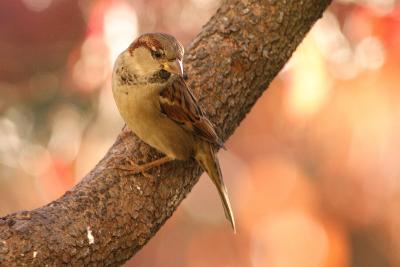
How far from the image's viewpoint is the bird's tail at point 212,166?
137 inches

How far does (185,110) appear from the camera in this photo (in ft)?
11.3

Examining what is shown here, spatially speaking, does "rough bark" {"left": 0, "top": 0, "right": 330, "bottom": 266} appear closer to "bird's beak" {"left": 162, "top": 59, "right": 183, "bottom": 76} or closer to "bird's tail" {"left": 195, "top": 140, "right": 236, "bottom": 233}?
"bird's tail" {"left": 195, "top": 140, "right": 236, "bottom": 233}

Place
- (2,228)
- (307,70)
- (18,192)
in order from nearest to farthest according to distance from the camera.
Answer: (2,228) < (307,70) < (18,192)

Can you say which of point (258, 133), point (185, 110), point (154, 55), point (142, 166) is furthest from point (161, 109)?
point (258, 133)

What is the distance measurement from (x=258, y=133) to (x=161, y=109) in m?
2.72

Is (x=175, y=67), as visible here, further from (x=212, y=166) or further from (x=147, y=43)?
(x=212, y=166)

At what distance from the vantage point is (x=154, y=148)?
3533 mm

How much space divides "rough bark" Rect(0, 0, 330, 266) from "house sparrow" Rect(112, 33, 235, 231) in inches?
2.3

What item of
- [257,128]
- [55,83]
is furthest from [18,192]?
[257,128]

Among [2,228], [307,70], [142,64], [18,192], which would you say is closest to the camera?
[2,228]

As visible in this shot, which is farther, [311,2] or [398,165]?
[398,165]

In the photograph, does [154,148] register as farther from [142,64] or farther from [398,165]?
[398,165]

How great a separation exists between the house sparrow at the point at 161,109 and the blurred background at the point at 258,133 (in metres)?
1.96

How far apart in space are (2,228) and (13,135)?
353 cm
